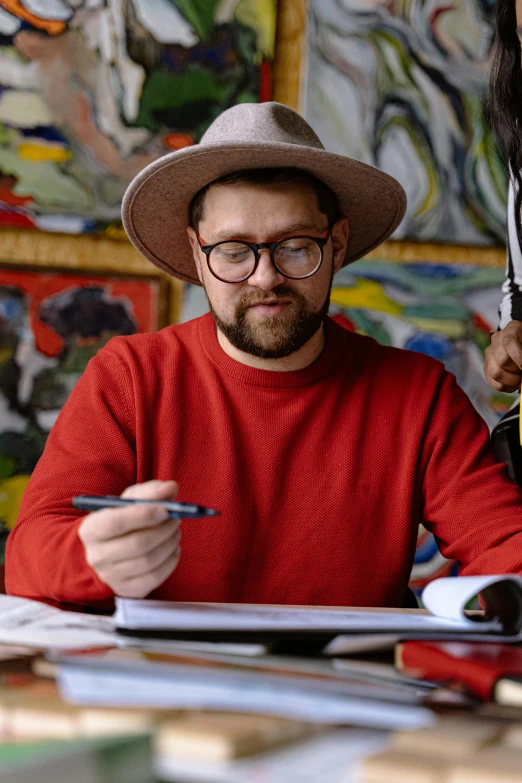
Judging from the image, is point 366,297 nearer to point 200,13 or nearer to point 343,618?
point 200,13

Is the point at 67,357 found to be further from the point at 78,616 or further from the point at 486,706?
the point at 486,706

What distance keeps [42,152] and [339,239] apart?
1.06 meters

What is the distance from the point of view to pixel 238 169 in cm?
144

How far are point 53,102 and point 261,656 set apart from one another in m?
1.93

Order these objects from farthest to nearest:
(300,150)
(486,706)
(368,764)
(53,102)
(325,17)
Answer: (325,17)
(53,102)
(300,150)
(486,706)
(368,764)

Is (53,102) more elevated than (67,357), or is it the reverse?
(53,102)

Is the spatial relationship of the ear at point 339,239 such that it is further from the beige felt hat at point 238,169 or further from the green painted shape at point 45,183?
the green painted shape at point 45,183

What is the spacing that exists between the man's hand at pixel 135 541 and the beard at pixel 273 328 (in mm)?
Answer: 582

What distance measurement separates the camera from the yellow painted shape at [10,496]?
2.23 metres

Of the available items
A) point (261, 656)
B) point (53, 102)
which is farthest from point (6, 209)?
point (261, 656)

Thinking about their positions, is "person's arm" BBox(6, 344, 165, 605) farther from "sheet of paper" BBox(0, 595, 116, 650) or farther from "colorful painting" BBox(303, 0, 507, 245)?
"colorful painting" BBox(303, 0, 507, 245)

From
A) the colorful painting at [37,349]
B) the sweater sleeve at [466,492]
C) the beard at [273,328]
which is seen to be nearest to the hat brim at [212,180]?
the beard at [273,328]

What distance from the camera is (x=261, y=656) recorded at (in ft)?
2.23

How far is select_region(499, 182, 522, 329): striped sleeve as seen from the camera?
1606 millimetres
